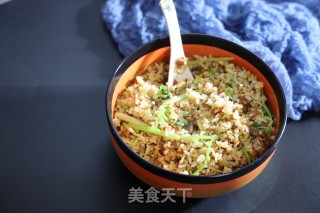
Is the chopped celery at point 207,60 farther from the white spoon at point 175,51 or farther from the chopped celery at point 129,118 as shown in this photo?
the chopped celery at point 129,118

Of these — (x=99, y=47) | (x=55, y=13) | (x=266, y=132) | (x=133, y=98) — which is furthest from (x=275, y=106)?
(x=55, y=13)

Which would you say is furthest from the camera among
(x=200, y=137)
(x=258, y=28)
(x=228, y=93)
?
(x=258, y=28)

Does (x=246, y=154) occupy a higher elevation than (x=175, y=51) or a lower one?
lower

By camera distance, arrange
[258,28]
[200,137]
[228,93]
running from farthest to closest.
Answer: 1. [258,28]
2. [228,93]
3. [200,137]

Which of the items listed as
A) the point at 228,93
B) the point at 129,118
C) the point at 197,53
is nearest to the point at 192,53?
the point at 197,53

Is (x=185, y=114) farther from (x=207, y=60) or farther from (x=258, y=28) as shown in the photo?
(x=258, y=28)
